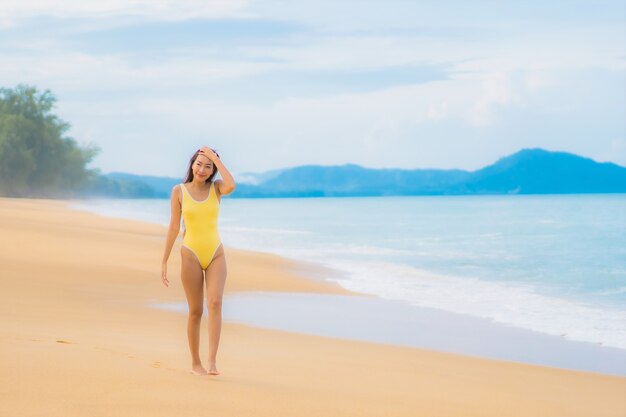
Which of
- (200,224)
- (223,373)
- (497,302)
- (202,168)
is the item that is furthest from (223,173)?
(497,302)

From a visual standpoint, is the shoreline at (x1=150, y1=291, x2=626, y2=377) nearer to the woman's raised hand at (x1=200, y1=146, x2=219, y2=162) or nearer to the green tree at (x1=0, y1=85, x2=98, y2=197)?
Answer: the woman's raised hand at (x1=200, y1=146, x2=219, y2=162)

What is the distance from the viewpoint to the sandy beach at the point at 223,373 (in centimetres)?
548

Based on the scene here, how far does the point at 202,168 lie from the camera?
21.5 feet

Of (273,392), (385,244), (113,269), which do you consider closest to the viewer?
(273,392)

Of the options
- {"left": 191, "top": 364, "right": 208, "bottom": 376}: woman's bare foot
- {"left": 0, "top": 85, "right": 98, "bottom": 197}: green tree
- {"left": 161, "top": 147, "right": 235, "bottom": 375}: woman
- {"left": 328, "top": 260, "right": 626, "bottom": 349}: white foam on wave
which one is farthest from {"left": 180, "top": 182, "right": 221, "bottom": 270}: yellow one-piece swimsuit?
{"left": 0, "top": 85, "right": 98, "bottom": 197}: green tree

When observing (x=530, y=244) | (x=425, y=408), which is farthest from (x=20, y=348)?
(x=530, y=244)

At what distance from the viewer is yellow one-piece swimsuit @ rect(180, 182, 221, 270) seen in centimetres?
656

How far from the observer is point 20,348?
6531 mm

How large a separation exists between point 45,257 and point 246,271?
14.7ft

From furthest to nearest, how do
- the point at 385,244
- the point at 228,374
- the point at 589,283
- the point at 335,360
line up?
the point at 385,244 < the point at 589,283 < the point at 335,360 < the point at 228,374

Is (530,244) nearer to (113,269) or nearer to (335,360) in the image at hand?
(113,269)

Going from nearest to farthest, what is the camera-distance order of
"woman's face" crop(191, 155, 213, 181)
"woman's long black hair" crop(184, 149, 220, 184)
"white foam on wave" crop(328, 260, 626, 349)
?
1. "woman's face" crop(191, 155, 213, 181)
2. "woman's long black hair" crop(184, 149, 220, 184)
3. "white foam on wave" crop(328, 260, 626, 349)

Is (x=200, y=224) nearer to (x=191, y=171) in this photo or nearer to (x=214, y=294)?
(x=191, y=171)

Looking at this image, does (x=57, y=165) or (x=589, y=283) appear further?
(x=57, y=165)
